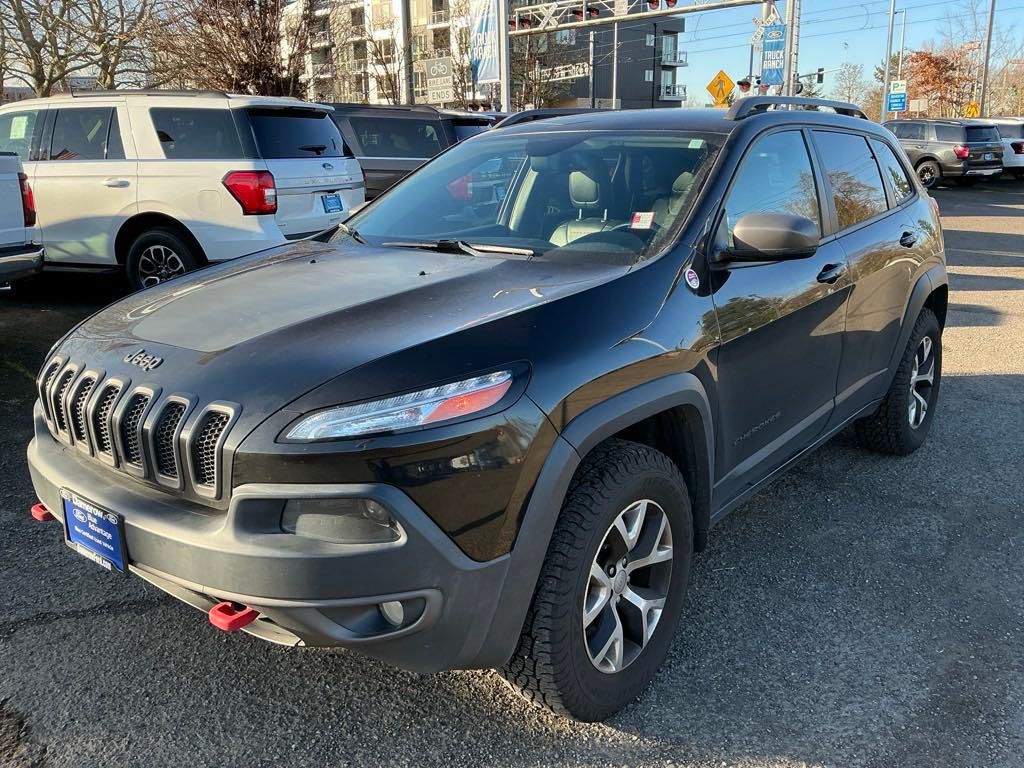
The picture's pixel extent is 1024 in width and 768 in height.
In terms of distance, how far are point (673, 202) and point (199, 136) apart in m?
5.64

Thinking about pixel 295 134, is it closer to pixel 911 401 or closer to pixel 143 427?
pixel 911 401

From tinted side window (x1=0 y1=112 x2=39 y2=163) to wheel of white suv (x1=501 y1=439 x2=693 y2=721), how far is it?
7.79m

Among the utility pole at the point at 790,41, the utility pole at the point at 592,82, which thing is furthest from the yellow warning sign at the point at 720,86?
the utility pole at the point at 592,82

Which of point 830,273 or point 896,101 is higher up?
point 896,101

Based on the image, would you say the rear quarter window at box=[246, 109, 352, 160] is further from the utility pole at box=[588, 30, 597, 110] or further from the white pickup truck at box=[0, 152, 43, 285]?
the utility pole at box=[588, 30, 597, 110]

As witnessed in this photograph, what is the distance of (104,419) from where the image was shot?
7.75ft

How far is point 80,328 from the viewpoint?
9.18ft

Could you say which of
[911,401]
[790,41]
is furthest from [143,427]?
[790,41]

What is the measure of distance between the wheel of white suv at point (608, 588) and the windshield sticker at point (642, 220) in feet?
2.83

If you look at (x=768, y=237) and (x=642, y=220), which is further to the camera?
(x=642, y=220)

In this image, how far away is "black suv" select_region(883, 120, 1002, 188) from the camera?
24.0 meters

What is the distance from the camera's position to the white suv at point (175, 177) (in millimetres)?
7242

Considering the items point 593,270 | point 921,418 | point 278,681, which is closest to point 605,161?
point 593,270

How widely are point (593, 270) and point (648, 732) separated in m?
1.42
